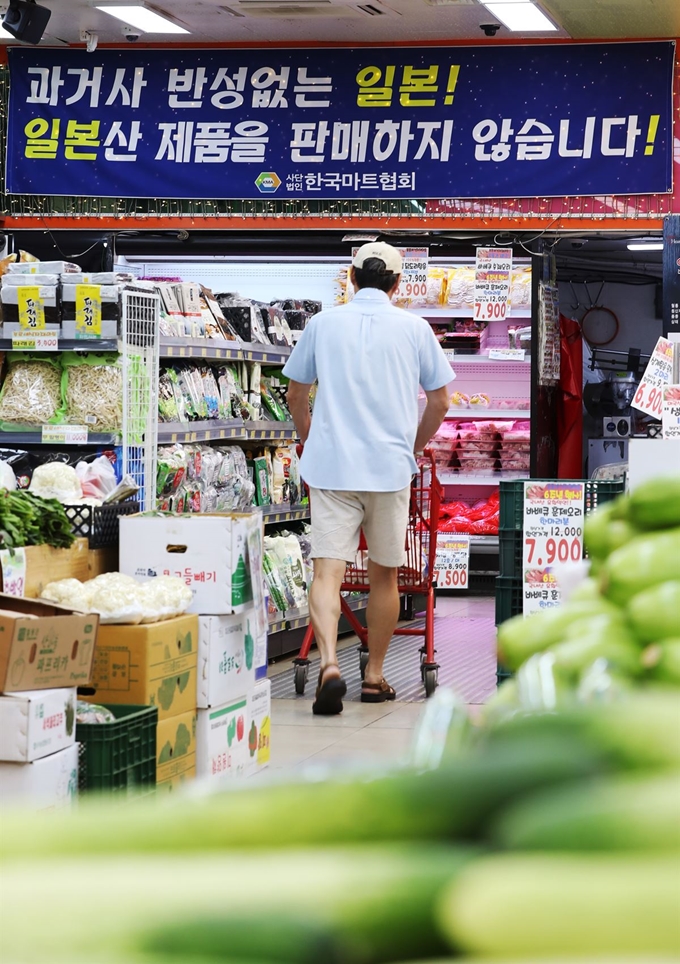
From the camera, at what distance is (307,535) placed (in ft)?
28.8

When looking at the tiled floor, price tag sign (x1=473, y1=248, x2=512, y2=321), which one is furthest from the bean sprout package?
price tag sign (x1=473, y1=248, x2=512, y2=321)

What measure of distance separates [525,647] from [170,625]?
286cm

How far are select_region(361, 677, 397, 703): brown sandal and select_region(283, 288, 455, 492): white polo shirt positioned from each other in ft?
3.62

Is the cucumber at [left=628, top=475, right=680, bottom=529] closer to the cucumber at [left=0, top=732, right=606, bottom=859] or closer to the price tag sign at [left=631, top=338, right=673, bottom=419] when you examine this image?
the cucumber at [left=0, top=732, right=606, bottom=859]

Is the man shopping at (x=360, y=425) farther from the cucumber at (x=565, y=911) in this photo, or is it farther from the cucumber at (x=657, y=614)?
the cucumber at (x=565, y=911)

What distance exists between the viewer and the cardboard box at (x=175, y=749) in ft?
13.3

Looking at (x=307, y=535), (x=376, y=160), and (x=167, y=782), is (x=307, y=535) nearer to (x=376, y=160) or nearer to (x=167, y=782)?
(x=376, y=160)

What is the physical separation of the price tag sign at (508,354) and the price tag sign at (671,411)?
5.29 m

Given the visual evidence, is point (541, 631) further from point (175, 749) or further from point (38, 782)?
point (175, 749)

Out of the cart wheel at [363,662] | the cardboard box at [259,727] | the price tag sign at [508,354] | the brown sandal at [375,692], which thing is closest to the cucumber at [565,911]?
the cardboard box at [259,727]

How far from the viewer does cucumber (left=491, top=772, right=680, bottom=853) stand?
63 cm

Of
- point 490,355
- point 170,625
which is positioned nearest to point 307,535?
point 490,355

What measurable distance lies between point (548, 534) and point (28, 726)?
2638 mm

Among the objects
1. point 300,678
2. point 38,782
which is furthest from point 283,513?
point 38,782
